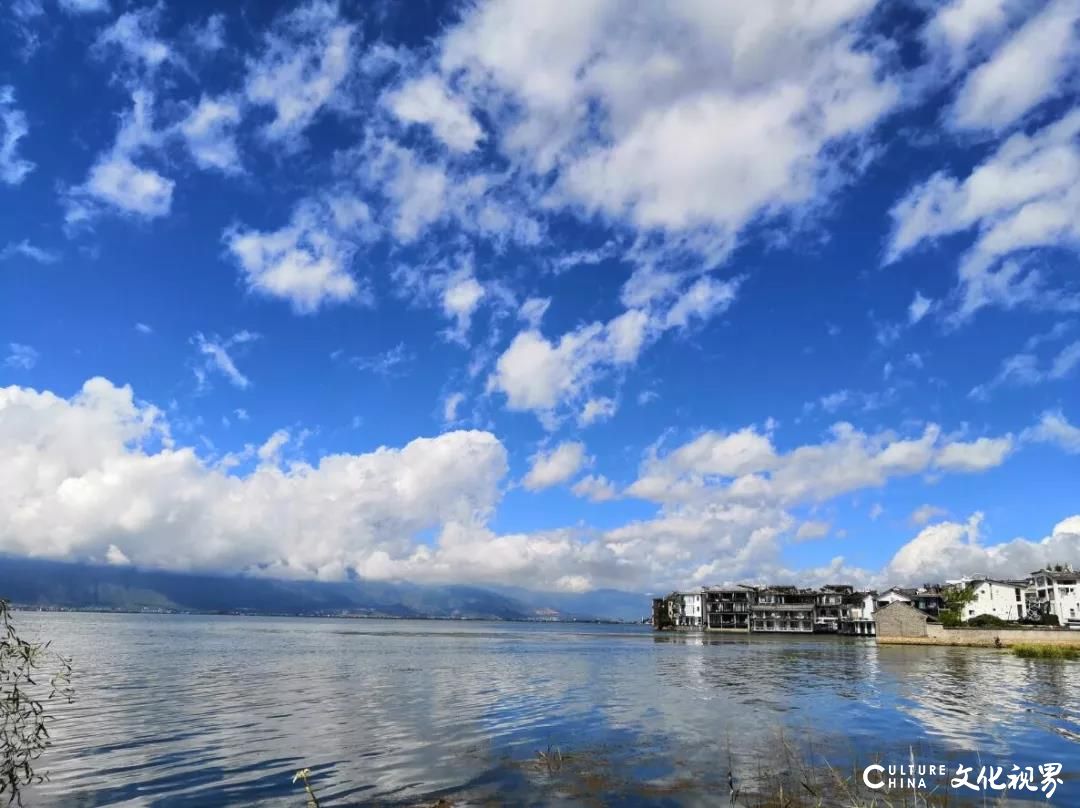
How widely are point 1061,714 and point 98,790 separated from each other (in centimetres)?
4442

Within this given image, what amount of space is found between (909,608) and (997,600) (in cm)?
3597

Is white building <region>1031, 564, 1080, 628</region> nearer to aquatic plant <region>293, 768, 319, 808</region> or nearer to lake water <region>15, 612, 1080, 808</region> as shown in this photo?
lake water <region>15, 612, 1080, 808</region>

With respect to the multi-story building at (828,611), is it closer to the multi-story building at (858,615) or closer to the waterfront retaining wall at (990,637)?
the multi-story building at (858,615)

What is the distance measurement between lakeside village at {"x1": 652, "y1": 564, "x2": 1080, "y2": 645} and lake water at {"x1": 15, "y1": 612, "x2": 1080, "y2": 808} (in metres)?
67.6

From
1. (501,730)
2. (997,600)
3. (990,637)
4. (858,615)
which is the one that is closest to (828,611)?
(858,615)

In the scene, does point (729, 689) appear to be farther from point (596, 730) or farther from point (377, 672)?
point (377, 672)

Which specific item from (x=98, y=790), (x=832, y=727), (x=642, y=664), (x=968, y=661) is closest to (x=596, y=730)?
(x=832, y=727)

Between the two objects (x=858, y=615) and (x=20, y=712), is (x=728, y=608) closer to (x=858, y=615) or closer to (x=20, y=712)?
(x=858, y=615)

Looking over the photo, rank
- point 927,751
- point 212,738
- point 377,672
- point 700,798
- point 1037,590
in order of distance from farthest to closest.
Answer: point 1037,590
point 377,672
point 212,738
point 927,751
point 700,798

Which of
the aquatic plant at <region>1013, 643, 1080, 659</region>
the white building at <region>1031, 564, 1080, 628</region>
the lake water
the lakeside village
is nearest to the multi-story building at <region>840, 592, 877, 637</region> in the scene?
the lakeside village

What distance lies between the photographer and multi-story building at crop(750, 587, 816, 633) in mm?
187375

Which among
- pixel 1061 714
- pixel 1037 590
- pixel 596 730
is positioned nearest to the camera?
pixel 596 730

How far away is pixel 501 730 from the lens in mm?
32500

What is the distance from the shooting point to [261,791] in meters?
21.6
